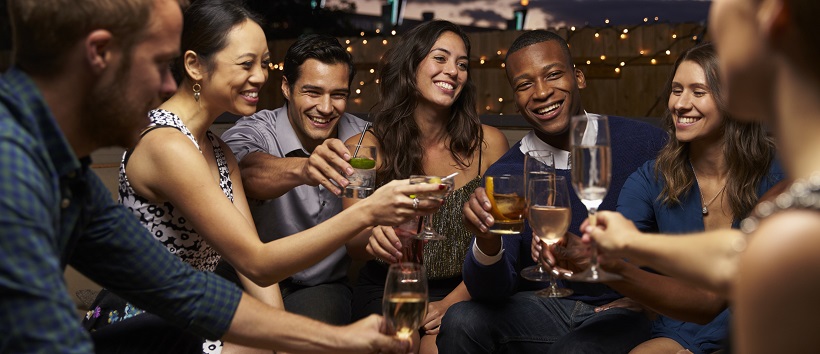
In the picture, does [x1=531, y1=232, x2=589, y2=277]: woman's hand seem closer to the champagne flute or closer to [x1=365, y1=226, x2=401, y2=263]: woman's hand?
the champagne flute

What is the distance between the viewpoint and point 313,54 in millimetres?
3541

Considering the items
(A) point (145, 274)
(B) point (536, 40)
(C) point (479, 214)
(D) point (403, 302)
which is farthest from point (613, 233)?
(B) point (536, 40)

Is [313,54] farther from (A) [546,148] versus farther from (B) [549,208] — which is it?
(B) [549,208]

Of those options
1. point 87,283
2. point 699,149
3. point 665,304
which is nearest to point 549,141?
point 699,149

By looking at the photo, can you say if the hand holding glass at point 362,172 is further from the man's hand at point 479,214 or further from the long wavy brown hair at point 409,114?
the long wavy brown hair at point 409,114

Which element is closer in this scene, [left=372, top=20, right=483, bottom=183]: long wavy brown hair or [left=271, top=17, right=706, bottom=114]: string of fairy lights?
[left=372, top=20, right=483, bottom=183]: long wavy brown hair

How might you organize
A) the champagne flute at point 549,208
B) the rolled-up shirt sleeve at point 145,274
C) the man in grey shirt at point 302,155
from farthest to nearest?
the man in grey shirt at point 302,155 < the champagne flute at point 549,208 < the rolled-up shirt sleeve at point 145,274

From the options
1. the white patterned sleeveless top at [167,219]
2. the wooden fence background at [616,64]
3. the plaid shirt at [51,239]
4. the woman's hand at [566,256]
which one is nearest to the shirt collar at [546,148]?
the woman's hand at [566,256]

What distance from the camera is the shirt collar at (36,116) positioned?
142 centimetres

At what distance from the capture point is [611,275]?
6.37ft

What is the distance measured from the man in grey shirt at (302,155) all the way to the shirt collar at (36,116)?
152cm

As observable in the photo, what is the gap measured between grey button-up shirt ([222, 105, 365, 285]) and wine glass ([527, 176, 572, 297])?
1.25m

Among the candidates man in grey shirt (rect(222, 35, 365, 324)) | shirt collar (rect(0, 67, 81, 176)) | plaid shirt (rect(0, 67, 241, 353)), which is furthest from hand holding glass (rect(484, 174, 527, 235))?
shirt collar (rect(0, 67, 81, 176))

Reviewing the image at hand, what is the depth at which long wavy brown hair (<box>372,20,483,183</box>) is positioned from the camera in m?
3.40
